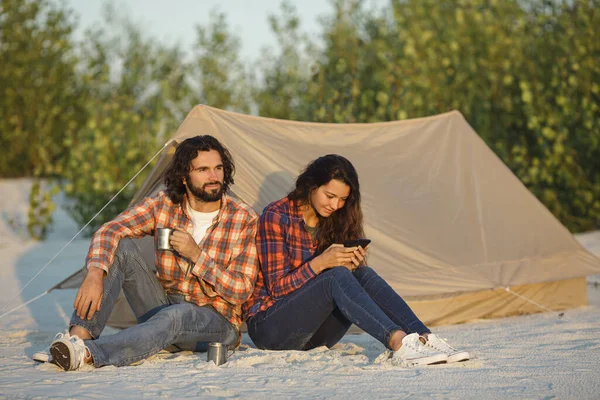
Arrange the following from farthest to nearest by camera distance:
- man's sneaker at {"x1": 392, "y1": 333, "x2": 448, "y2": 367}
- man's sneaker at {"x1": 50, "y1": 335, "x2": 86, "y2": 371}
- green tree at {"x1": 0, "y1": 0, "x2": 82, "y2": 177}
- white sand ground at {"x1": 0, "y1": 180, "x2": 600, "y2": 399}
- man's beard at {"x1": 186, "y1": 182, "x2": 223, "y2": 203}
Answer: green tree at {"x1": 0, "y1": 0, "x2": 82, "y2": 177}, man's beard at {"x1": 186, "y1": 182, "x2": 223, "y2": 203}, man's sneaker at {"x1": 392, "y1": 333, "x2": 448, "y2": 367}, man's sneaker at {"x1": 50, "y1": 335, "x2": 86, "y2": 371}, white sand ground at {"x1": 0, "y1": 180, "x2": 600, "y2": 399}

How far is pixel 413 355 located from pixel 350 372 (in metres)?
0.28

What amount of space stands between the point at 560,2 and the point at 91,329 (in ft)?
35.4

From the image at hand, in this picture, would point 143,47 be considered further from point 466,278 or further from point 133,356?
point 133,356

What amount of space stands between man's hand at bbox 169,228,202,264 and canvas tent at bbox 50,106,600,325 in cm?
111

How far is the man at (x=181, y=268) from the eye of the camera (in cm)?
363

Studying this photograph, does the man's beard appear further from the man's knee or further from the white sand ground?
the white sand ground

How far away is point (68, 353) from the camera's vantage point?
3408 millimetres

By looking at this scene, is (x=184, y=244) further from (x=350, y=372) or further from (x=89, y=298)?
(x=350, y=372)

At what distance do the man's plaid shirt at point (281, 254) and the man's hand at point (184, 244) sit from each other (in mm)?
363

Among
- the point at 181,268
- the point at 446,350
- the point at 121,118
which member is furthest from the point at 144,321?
the point at 121,118

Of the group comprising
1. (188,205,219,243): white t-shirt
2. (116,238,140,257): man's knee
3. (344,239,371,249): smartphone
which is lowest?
(344,239,371,249): smartphone

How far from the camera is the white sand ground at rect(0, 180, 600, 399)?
3131 millimetres

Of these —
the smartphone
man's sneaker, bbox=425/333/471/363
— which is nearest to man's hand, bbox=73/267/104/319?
the smartphone

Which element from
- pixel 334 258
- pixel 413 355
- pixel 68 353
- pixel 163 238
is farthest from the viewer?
pixel 334 258
